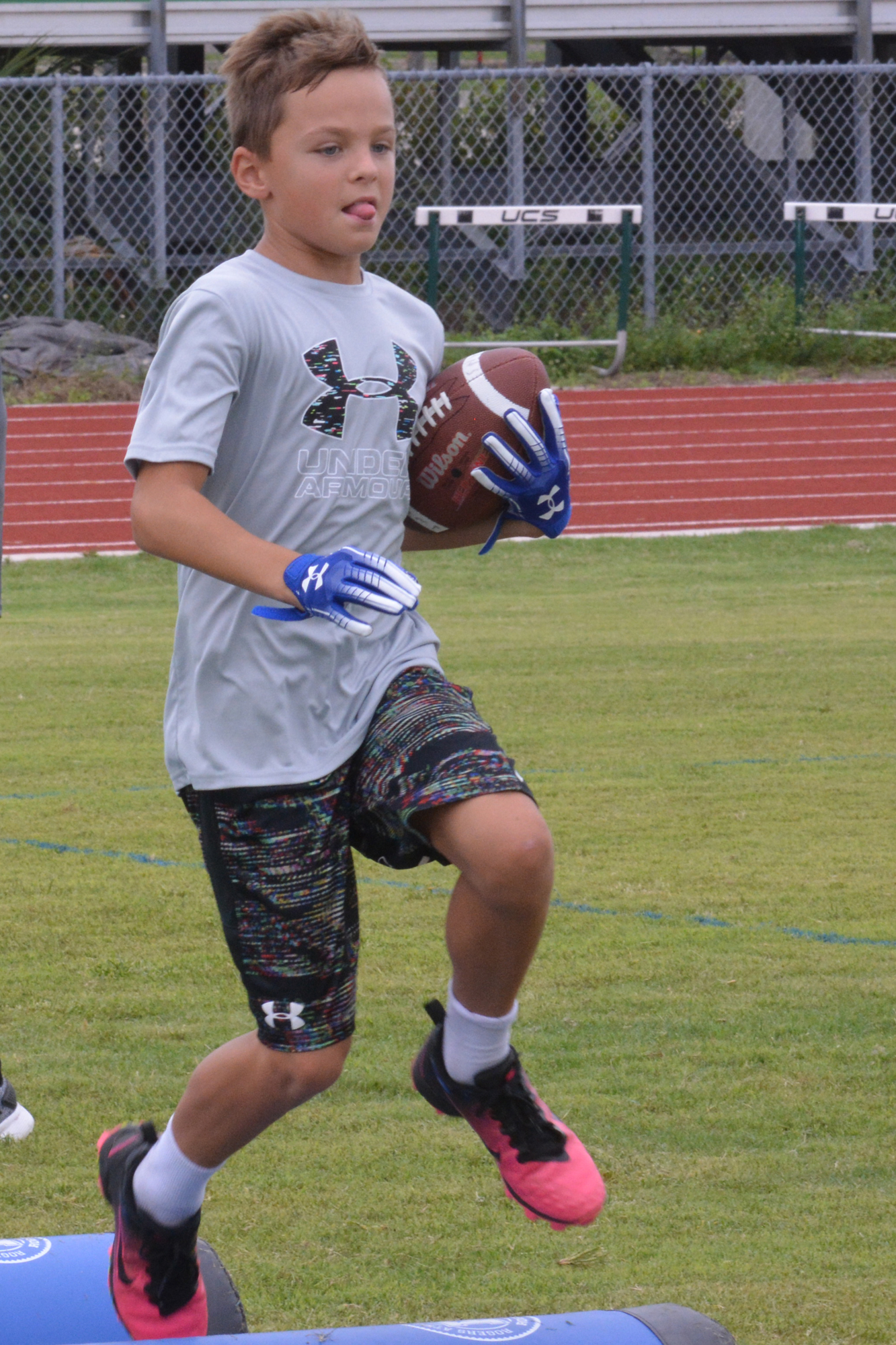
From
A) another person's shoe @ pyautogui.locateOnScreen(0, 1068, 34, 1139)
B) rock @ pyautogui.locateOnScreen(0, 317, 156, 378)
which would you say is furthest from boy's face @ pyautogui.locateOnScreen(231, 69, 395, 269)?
rock @ pyautogui.locateOnScreen(0, 317, 156, 378)

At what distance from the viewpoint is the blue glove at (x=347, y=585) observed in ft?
7.66

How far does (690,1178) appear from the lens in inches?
133

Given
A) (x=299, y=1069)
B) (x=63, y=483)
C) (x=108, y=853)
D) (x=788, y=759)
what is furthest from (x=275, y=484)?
(x=63, y=483)

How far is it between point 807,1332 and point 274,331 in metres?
1.74

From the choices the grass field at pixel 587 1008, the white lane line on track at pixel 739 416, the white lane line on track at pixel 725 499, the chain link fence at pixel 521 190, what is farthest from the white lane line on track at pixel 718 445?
the grass field at pixel 587 1008

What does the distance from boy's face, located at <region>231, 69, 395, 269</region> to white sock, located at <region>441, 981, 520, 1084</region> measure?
1.12m

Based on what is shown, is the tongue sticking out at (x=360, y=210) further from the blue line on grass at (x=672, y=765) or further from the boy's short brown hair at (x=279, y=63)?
the blue line on grass at (x=672, y=765)

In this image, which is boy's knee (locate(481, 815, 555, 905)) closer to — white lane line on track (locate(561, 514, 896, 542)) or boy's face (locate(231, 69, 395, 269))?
boy's face (locate(231, 69, 395, 269))

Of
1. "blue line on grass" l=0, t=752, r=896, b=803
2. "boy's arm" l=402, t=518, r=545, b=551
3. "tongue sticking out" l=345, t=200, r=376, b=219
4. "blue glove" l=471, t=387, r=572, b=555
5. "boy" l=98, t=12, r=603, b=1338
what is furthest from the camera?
"blue line on grass" l=0, t=752, r=896, b=803

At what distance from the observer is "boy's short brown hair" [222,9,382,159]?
258 cm

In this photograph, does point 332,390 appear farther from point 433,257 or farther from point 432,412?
point 433,257

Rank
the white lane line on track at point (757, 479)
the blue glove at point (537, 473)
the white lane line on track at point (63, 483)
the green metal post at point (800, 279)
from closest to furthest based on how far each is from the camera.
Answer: the blue glove at point (537, 473)
the white lane line on track at point (63, 483)
the white lane line on track at point (757, 479)
the green metal post at point (800, 279)

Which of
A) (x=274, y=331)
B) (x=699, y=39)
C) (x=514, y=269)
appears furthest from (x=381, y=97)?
(x=699, y=39)

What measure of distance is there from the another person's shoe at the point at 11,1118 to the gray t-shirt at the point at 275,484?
1.18m
